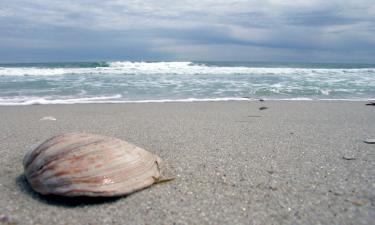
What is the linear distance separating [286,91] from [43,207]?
12.2 meters

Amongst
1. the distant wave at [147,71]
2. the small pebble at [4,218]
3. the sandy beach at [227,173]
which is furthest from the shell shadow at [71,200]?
the distant wave at [147,71]

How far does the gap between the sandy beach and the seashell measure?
11 cm

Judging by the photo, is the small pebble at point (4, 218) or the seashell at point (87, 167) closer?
the small pebble at point (4, 218)

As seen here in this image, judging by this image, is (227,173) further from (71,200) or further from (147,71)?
(147,71)

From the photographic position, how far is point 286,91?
1348cm

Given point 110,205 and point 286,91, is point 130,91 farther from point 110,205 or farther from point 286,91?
point 110,205

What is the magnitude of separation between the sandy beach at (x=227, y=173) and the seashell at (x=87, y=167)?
11 centimetres

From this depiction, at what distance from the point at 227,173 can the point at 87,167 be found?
1.41 meters

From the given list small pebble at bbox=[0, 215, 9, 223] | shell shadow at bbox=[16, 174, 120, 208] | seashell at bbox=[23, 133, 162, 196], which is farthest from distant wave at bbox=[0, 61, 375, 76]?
small pebble at bbox=[0, 215, 9, 223]

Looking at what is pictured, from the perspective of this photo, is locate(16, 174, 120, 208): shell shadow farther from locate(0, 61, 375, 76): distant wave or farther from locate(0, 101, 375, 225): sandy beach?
locate(0, 61, 375, 76): distant wave

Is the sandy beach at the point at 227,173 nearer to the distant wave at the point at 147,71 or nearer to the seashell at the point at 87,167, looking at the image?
the seashell at the point at 87,167

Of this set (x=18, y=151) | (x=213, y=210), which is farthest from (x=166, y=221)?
(x=18, y=151)

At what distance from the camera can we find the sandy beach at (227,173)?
2514mm

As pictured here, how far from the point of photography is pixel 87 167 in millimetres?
2693
